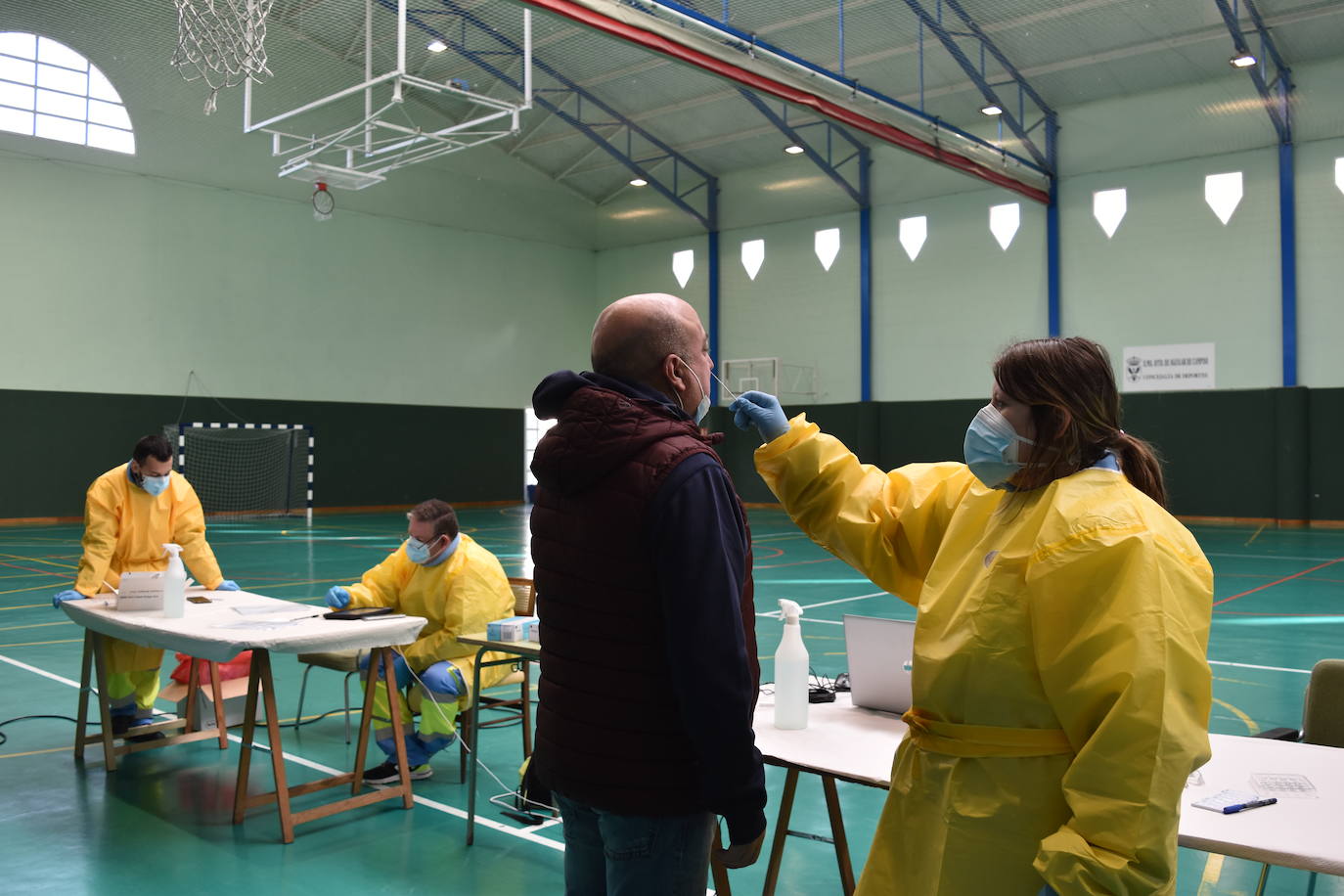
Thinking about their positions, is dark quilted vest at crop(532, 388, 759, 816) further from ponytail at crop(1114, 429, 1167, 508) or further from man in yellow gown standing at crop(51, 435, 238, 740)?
man in yellow gown standing at crop(51, 435, 238, 740)

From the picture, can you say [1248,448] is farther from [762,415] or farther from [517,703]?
[762,415]

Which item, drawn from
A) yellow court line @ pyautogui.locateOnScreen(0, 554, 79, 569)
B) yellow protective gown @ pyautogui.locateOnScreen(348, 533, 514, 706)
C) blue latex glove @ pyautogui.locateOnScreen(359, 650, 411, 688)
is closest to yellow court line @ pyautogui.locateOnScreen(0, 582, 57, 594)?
yellow court line @ pyautogui.locateOnScreen(0, 554, 79, 569)

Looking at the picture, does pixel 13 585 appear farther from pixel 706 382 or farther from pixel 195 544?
pixel 706 382

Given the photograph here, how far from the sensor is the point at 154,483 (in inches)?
247

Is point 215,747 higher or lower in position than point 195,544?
lower

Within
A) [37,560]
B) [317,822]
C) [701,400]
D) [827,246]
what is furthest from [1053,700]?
[827,246]

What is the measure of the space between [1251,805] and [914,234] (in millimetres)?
21911

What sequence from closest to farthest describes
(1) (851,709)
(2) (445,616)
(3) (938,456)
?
(1) (851,709) → (2) (445,616) → (3) (938,456)

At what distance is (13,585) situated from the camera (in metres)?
12.1

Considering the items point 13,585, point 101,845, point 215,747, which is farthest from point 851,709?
point 13,585

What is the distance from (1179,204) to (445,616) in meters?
18.7

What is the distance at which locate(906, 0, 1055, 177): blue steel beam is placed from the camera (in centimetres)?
1855

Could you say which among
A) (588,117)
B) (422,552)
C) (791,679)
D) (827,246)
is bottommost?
(791,679)

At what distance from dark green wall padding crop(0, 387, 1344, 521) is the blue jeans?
19750 mm
